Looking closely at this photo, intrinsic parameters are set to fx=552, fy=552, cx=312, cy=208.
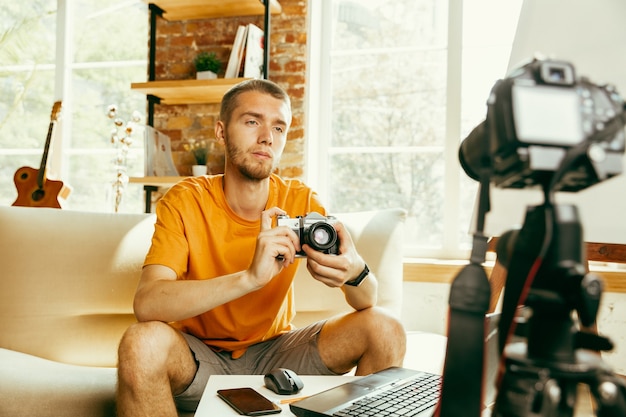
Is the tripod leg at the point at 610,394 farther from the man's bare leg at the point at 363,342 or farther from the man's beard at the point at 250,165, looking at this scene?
the man's beard at the point at 250,165

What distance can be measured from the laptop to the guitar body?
222 cm

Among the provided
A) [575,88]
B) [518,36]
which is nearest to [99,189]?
[518,36]

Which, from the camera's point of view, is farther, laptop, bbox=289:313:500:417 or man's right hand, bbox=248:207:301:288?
man's right hand, bbox=248:207:301:288

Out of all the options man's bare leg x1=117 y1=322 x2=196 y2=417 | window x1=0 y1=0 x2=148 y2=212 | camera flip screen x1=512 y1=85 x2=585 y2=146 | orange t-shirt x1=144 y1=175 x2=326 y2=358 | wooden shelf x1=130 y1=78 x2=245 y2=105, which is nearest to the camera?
camera flip screen x1=512 y1=85 x2=585 y2=146

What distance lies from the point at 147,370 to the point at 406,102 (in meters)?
2.09

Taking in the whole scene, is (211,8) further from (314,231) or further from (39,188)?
(314,231)

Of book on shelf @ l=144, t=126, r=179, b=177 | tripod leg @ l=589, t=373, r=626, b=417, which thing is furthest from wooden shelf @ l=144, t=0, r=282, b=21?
tripod leg @ l=589, t=373, r=626, b=417

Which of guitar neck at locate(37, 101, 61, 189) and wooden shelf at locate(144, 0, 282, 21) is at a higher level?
wooden shelf at locate(144, 0, 282, 21)

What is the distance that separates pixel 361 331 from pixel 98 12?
2915 mm

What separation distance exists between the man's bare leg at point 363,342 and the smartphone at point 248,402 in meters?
0.53

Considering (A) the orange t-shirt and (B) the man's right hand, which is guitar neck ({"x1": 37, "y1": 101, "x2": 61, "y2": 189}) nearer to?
(A) the orange t-shirt

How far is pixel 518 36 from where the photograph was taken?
4.49ft

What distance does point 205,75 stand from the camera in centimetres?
287

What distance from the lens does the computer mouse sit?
1.08 meters
